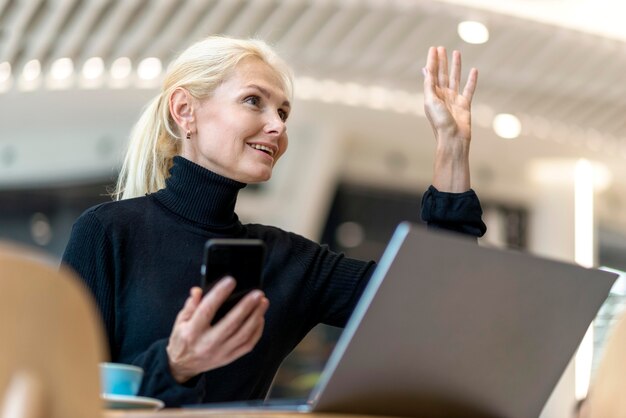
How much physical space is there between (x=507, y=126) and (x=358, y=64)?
171 cm

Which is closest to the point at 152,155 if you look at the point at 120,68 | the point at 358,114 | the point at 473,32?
the point at 473,32

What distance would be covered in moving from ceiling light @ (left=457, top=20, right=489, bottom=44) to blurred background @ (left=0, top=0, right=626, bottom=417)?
15mm

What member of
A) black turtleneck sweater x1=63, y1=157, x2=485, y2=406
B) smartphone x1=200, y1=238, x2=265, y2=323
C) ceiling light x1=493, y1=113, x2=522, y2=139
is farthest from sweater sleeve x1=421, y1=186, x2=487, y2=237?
ceiling light x1=493, y1=113, x2=522, y2=139

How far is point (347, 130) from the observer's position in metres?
8.85

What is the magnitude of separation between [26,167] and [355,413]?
25.7 feet

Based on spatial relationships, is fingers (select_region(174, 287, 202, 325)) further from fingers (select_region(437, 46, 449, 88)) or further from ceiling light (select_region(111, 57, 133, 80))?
ceiling light (select_region(111, 57, 133, 80))

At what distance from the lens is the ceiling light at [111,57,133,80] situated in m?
7.30

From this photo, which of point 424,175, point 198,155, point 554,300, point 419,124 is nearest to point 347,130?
point 419,124

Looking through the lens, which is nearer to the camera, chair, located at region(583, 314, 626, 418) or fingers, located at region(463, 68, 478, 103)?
chair, located at region(583, 314, 626, 418)

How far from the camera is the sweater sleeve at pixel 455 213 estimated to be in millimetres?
2434

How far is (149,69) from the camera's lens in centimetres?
747

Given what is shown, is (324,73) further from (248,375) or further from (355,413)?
(355,413)

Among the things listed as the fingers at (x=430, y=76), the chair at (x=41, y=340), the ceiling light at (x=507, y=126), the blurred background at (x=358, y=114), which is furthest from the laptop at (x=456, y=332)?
the ceiling light at (x=507, y=126)

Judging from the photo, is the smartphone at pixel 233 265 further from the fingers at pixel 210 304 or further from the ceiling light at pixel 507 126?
the ceiling light at pixel 507 126
